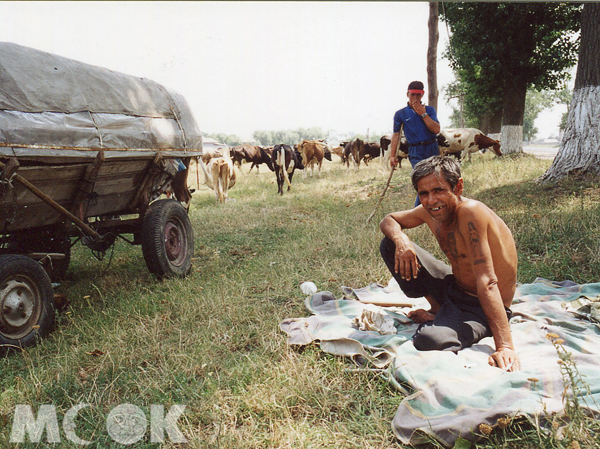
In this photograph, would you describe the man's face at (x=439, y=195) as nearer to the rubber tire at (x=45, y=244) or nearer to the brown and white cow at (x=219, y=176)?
the rubber tire at (x=45, y=244)

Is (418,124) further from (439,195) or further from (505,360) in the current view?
(505,360)

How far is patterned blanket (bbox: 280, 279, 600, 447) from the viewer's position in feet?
7.18

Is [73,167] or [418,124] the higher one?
[418,124]

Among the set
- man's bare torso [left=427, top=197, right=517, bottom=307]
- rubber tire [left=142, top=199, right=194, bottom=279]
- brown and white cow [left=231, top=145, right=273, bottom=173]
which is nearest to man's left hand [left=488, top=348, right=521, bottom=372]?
man's bare torso [left=427, top=197, right=517, bottom=307]

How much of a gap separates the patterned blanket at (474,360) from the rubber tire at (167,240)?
1.91 meters

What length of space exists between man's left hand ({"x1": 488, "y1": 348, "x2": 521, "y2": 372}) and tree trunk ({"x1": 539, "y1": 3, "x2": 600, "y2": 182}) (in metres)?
6.20

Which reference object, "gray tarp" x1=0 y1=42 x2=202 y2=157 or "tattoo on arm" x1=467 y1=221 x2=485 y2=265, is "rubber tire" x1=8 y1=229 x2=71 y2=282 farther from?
"tattoo on arm" x1=467 y1=221 x2=485 y2=265

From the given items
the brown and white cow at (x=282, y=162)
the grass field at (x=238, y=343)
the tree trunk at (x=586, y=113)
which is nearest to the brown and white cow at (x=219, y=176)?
the brown and white cow at (x=282, y=162)

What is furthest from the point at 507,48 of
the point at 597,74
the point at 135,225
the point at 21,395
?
the point at 21,395

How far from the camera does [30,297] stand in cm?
348

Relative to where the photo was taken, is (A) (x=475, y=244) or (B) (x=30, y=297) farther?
(B) (x=30, y=297)

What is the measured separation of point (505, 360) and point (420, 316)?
99 centimetres

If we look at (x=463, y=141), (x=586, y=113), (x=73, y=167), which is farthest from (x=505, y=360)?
(x=463, y=141)

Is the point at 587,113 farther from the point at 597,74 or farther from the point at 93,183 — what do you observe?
Result: the point at 93,183
